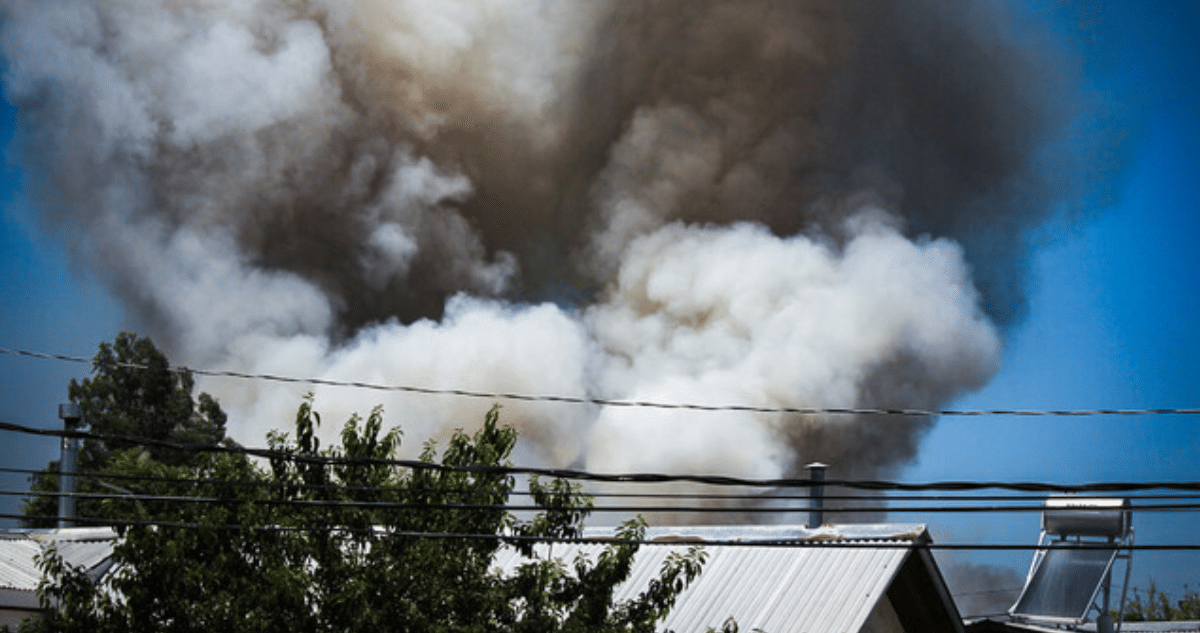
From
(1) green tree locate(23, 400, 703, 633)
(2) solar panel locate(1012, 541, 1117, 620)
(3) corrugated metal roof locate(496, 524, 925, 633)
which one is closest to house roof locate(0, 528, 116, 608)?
(1) green tree locate(23, 400, 703, 633)

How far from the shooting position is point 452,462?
1798 centimetres

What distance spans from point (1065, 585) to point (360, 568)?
13.4 m

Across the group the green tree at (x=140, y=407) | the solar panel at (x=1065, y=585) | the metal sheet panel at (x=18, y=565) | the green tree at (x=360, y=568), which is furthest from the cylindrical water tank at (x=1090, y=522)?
the green tree at (x=140, y=407)

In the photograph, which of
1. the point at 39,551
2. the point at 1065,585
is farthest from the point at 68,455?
the point at 1065,585

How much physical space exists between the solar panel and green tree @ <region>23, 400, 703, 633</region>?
31.5ft

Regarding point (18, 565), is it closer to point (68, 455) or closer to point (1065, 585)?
point (68, 455)

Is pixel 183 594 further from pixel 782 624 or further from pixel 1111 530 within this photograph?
pixel 1111 530

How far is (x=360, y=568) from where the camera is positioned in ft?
55.7

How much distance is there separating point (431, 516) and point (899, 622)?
881cm

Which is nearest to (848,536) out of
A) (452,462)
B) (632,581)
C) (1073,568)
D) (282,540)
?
(632,581)

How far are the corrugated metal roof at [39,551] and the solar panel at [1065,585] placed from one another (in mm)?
15187

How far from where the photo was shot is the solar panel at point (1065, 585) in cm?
2477

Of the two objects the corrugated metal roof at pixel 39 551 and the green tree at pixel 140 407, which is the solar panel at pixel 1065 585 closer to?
the corrugated metal roof at pixel 39 551

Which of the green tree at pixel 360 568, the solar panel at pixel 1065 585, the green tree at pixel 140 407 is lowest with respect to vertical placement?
the green tree at pixel 360 568
